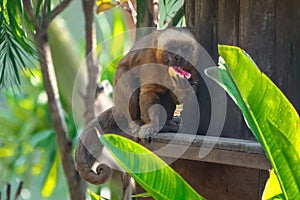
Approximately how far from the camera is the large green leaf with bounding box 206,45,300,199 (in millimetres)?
→ 1186

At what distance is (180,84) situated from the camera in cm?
187

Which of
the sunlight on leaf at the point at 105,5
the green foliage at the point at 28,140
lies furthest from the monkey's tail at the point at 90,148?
the green foliage at the point at 28,140

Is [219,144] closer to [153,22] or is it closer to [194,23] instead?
[194,23]

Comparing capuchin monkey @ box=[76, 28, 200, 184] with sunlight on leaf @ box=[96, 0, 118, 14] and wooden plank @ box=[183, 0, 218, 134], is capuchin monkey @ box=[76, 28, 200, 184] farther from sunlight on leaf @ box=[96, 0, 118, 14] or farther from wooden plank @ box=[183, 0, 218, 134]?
sunlight on leaf @ box=[96, 0, 118, 14]

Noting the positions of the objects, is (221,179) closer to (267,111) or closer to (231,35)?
(231,35)

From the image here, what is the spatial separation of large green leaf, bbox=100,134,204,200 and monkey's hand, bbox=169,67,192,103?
61cm

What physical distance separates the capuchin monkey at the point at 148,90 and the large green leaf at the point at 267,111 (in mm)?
582

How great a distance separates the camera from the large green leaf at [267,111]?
1186 mm

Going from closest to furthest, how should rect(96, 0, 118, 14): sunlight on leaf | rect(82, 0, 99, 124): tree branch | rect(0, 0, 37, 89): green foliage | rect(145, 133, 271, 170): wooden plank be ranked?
rect(145, 133, 271, 170): wooden plank → rect(0, 0, 37, 89): green foliage → rect(96, 0, 118, 14): sunlight on leaf → rect(82, 0, 99, 124): tree branch

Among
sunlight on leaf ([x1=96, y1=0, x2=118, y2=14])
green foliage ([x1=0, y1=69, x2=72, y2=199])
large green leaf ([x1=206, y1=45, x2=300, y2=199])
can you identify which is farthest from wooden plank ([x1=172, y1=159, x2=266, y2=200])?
green foliage ([x1=0, y1=69, x2=72, y2=199])

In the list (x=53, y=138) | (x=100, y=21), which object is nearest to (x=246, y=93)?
(x=53, y=138)

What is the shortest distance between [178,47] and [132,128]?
0.94ft

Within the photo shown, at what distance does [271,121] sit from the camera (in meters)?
1.21

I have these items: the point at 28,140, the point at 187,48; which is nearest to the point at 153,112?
the point at 187,48
